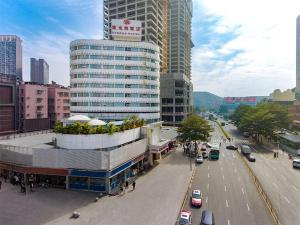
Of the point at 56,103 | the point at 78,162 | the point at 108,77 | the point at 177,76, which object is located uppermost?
the point at 177,76

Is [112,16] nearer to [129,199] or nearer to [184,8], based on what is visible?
[184,8]

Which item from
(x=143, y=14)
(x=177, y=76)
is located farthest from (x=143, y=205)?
(x=177, y=76)

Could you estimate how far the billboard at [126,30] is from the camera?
86.8 meters

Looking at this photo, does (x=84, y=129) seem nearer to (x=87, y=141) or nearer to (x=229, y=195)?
(x=87, y=141)

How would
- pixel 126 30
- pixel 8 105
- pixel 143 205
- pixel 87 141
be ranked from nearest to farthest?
pixel 143 205
pixel 87 141
pixel 126 30
pixel 8 105

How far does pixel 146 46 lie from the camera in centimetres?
8988

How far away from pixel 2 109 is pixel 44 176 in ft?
210

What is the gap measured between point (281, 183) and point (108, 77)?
59.4m

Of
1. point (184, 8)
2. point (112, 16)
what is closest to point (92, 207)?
point (112, 16)

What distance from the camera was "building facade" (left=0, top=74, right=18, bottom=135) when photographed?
94000 mm

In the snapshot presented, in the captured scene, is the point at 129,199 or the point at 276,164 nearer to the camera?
the point at 129,199

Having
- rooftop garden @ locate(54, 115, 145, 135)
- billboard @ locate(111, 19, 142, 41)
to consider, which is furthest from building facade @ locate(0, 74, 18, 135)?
rooftop garden @ locate(54, 115, 145, 135)

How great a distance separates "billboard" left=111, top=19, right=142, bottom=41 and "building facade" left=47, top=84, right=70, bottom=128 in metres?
47.6

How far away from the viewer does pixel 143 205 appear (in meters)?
35.6
